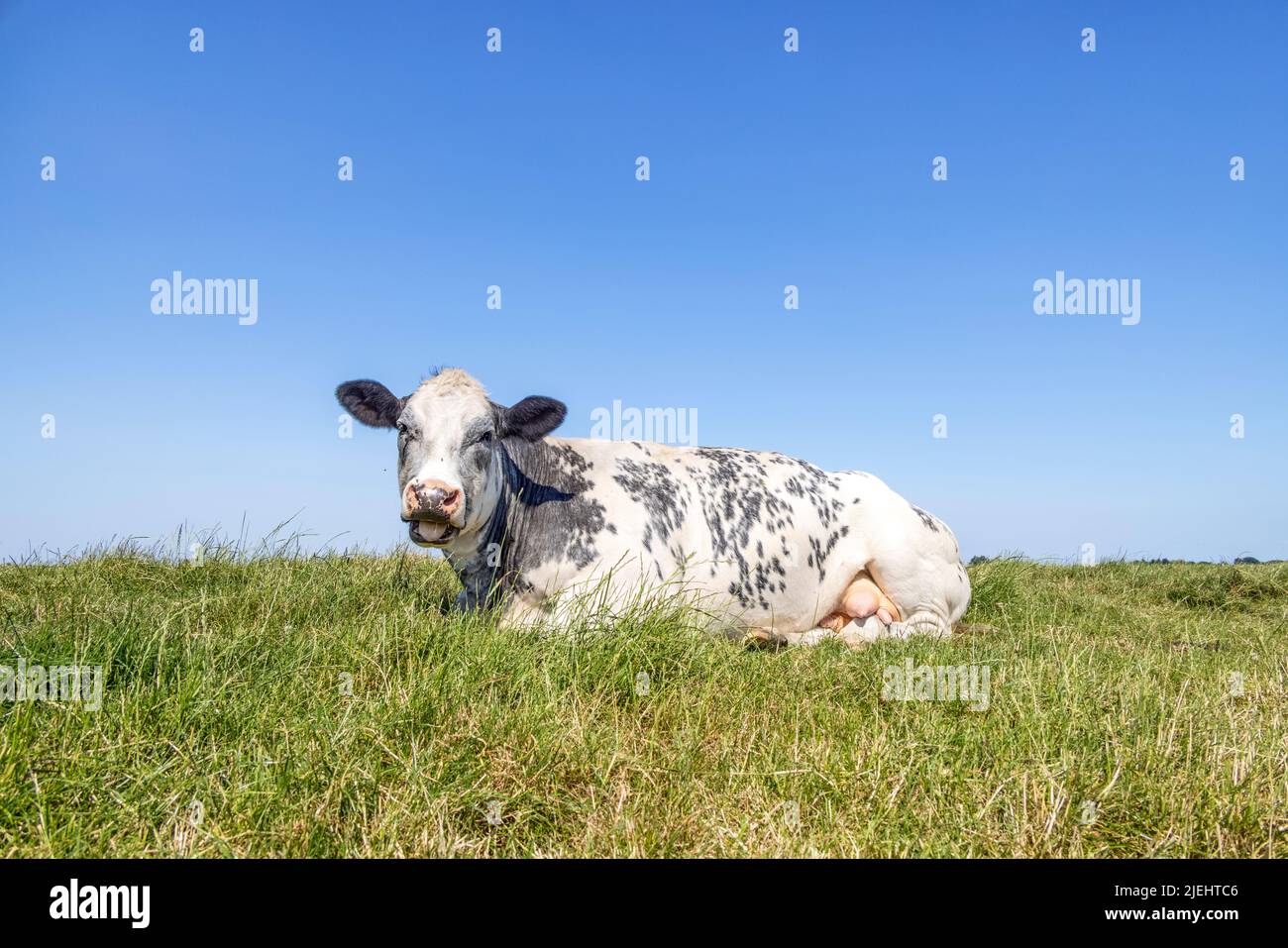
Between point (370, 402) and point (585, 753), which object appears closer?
point (585, 753)

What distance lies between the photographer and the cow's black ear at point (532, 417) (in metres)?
7.21

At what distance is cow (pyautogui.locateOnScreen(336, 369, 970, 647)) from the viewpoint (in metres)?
6.68

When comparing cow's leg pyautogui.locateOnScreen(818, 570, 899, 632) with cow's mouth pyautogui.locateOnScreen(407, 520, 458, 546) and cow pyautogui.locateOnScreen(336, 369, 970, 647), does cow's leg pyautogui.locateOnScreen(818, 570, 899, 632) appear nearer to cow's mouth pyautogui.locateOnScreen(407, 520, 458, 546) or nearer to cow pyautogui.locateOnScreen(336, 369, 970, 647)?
cow pyautogui.locateOnScreen(336, 369, 970, 647)

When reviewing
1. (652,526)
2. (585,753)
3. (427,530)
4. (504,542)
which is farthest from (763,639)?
(585,753)

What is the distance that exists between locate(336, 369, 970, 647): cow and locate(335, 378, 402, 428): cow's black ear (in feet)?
0.04

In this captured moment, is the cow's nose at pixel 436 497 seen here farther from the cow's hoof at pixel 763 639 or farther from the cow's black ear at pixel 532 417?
the cow's hoof at pixel 763 639

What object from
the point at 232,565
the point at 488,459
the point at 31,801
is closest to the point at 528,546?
the point at 488,459

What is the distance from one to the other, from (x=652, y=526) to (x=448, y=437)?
1.97 meters

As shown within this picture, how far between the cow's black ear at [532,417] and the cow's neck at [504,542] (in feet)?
0.61

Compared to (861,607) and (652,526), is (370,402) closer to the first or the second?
(652,526)

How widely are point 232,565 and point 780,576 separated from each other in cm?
540

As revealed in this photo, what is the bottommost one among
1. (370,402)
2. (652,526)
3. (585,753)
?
(585,753)

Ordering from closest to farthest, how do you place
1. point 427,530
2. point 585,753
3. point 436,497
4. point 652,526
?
point 585,753, point 436,497, point 427,530, point 652,526

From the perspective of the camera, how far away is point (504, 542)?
7.12m
